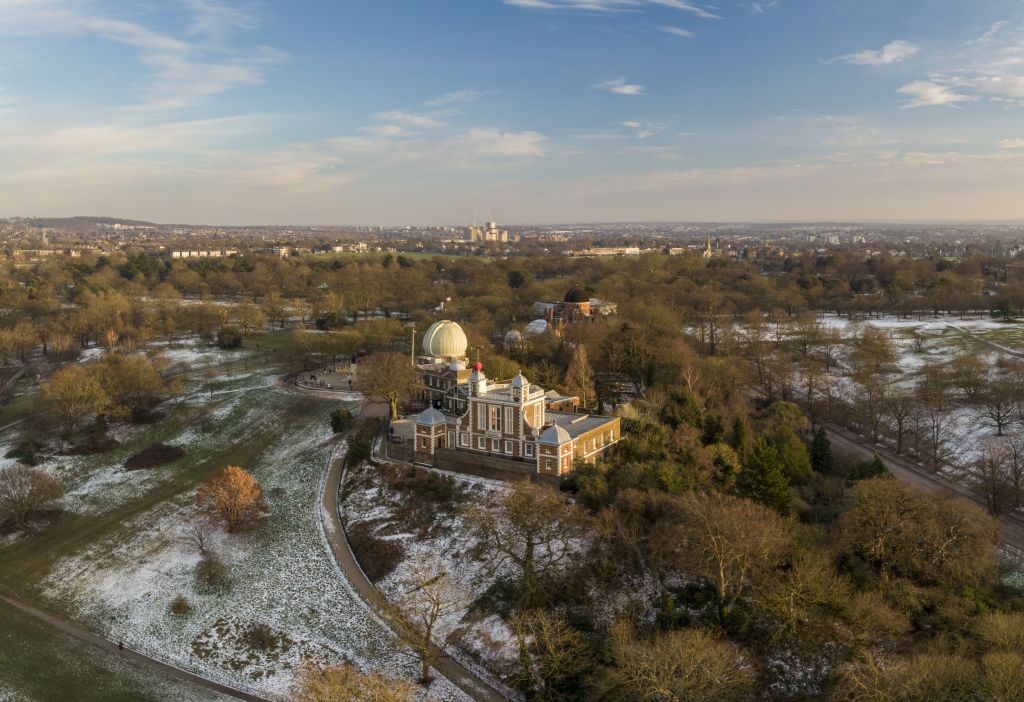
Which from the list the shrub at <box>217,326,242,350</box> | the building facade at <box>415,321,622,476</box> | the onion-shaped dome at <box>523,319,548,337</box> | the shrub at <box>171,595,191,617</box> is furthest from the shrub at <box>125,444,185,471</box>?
the onion-shaped dome at <box>523,319,548,337</box>

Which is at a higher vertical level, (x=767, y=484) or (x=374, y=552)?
(x=767, y=484)

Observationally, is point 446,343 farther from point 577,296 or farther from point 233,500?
point 577,296

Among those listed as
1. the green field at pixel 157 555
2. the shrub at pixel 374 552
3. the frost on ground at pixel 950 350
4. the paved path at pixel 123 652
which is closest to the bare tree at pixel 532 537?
the shrub at pixel 374 552

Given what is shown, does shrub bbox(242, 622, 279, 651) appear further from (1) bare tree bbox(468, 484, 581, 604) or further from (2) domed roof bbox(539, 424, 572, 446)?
(2) domed roof bbox(539, 424, 572, 446)

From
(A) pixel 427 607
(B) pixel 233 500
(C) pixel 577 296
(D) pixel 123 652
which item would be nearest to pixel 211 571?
(B) pixel 233 500

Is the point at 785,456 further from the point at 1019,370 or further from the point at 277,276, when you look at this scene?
the point at 277,276

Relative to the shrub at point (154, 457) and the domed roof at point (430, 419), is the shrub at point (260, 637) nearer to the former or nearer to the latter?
the domed roof at point (430, 419)
